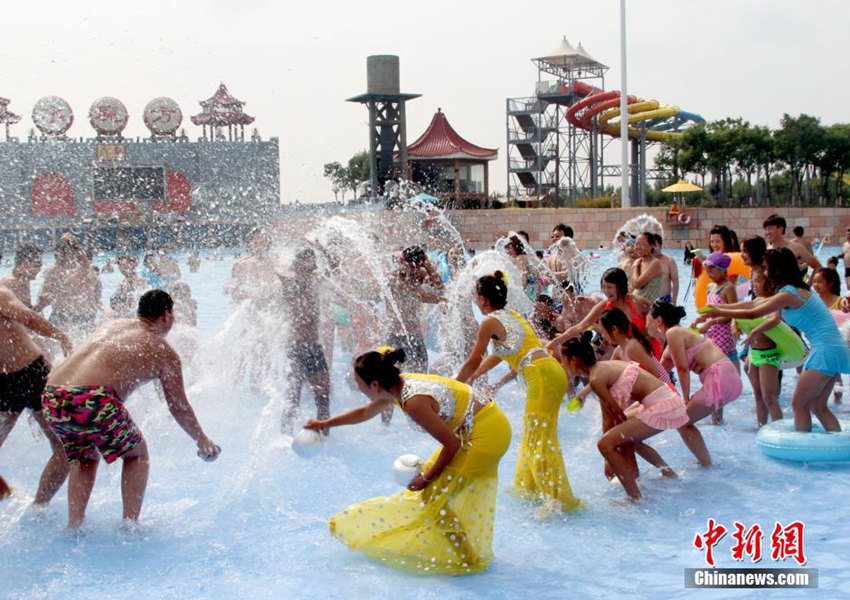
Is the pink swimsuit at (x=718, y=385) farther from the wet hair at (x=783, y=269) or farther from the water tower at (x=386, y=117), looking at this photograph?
the water tower at (x=386, y=117)

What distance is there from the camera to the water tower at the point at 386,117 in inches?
1710

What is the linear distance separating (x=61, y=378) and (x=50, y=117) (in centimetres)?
4822

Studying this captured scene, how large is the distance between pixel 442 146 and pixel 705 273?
4304 centimetres

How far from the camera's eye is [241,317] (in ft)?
29.4

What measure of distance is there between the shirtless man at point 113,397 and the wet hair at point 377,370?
126cm

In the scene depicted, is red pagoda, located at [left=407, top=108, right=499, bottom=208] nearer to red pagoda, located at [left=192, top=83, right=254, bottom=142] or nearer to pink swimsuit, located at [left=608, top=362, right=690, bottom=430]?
red pagoda, located at [left=192, top=83, right=254, bottom=142]

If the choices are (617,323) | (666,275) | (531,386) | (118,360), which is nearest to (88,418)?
(118,360)

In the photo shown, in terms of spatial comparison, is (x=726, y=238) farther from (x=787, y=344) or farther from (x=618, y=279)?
(x=618, y=279)

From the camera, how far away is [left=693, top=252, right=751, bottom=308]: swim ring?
7.62m

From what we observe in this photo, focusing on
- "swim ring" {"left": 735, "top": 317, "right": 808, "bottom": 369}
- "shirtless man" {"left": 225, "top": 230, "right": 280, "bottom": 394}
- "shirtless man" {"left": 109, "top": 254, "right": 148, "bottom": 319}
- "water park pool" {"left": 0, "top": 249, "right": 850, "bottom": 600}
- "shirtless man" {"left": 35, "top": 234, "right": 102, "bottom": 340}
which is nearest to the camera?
"water park pool" {"left": 0, "top": 249, "right": 850, "bottom": 600}

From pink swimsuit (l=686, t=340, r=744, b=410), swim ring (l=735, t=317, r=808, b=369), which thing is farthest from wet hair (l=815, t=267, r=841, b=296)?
pink swimsuit (l=686, t=340, r=744, b=410)

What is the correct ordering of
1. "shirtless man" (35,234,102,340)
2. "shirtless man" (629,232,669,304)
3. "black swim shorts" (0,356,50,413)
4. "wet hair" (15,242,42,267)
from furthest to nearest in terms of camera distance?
"shirtless man" (629,232,669,304) < "shirtless man" (35,234,102,340) < "wet hair" (15,242,42,267) < "black swim shorts" (0,356,50,413)

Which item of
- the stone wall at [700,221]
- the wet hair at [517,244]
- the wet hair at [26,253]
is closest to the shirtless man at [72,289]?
the wet hair at [26,253]

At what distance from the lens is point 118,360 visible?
4594 millimetres
